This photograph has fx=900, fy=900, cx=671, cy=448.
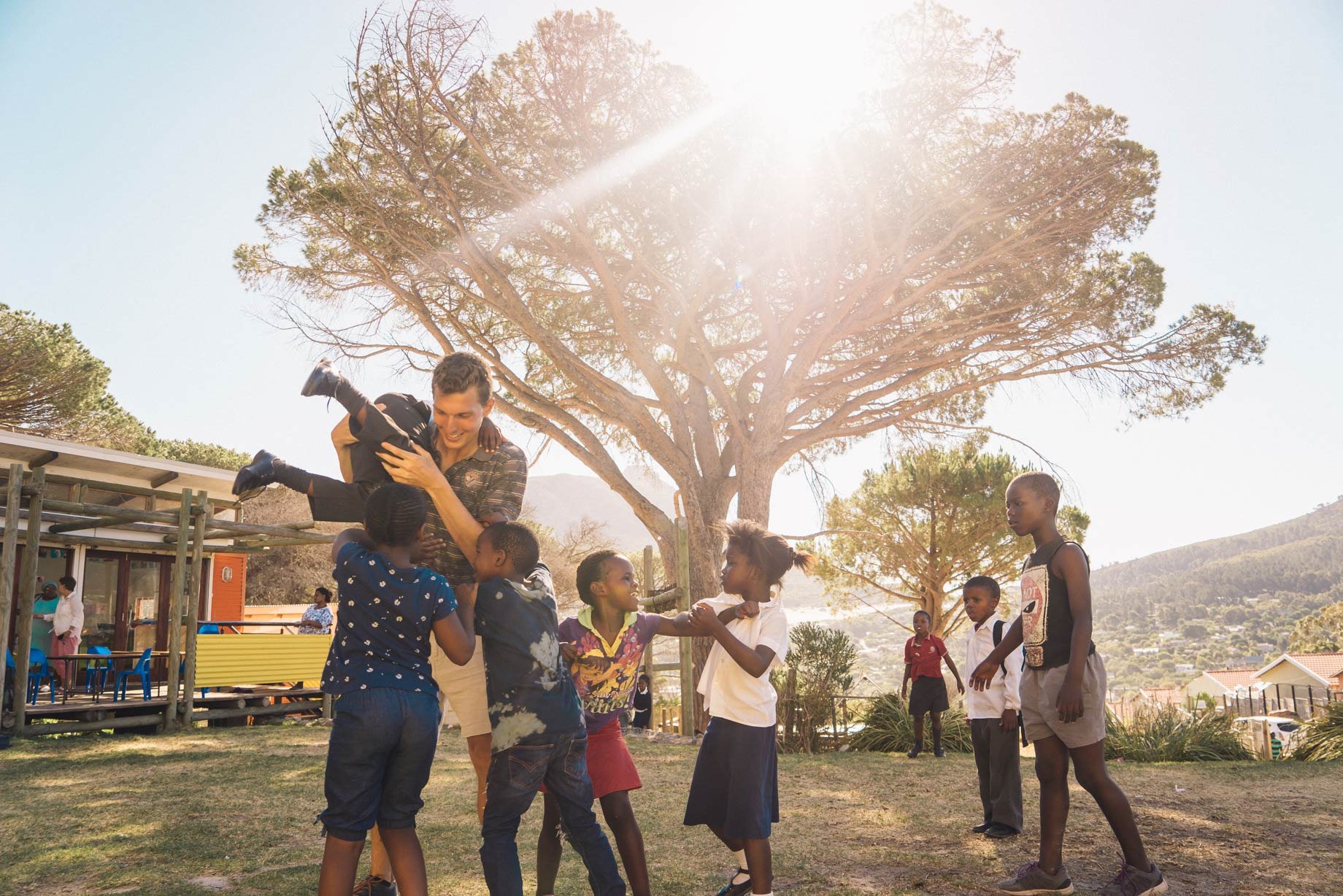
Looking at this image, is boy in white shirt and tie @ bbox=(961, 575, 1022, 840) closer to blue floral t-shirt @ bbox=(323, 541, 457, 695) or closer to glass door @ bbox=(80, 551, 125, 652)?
blue floral t-shirt @ bbox=(323, 541, 457, 695)

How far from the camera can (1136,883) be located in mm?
3496

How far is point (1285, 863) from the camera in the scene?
4.08 meters

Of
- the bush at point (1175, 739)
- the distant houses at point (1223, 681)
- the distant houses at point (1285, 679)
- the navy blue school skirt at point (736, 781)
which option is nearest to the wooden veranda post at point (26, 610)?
the navy blue school skirt at point (736, 781)

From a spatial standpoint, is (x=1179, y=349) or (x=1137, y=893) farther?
(x=1179, y=349)

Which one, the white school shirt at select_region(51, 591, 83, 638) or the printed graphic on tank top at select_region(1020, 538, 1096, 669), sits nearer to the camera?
the printed graphic on tank top at select_region(1020, 538, 1096, 669)

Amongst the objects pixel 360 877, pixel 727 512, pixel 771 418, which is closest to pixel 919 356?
pixel 771 418

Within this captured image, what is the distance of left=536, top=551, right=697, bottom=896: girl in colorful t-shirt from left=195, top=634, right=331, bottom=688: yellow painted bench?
844cm

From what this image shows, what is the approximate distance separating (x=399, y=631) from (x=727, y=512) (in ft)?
34.8

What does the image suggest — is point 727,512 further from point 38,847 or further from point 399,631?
point 399,631

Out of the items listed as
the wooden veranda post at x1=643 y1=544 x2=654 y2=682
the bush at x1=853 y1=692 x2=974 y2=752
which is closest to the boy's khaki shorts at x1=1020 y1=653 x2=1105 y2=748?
the wooden veranda post at x1=643 y1=544 x2=654 y2=682

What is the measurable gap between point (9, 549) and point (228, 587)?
1124cm

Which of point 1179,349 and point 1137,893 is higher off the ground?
point 1179,349

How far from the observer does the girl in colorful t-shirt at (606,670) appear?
124 inches

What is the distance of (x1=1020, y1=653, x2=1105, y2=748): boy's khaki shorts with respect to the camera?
355cm
